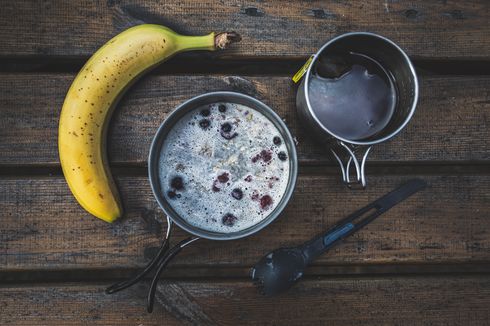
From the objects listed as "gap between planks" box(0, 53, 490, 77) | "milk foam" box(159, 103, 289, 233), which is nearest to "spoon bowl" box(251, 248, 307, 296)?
"milk foam" box(159, 103, 289, 233)

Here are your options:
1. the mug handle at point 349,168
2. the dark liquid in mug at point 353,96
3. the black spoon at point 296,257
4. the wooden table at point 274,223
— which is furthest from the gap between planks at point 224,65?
the black spoon at point 296,257

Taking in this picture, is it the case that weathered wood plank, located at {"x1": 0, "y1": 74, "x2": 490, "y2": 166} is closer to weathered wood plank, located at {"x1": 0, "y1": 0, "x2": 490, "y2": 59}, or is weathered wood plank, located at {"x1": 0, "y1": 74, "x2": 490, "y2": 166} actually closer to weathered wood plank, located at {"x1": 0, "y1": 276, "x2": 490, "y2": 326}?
weathered wood plank, located at {"x1": 0, "y1": 0, "x2": 490, "y2": 59}

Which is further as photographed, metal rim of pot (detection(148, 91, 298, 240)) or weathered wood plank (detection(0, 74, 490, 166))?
weathered wood plank (detection(0, 74, 490, 166))

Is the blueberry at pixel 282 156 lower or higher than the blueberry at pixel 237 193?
higher

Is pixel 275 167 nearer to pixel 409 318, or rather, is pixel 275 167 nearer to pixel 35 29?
pixel 409 318

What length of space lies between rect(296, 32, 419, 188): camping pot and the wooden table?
79 mm

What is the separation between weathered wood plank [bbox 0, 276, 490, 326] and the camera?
873 mm

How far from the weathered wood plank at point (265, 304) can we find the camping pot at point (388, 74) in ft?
0.85

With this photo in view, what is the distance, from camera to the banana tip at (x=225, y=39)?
0.83 meters

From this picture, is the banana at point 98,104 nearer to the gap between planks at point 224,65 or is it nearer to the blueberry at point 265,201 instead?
the gap between planks at point 224,65

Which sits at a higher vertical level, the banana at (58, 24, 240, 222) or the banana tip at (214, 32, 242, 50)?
the banana tip at (214, 32, 242, 50)

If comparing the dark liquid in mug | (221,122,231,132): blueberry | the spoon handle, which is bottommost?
the spoon handle

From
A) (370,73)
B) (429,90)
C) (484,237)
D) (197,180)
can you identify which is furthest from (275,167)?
(484,237)

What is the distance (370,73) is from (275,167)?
0.88 ft
